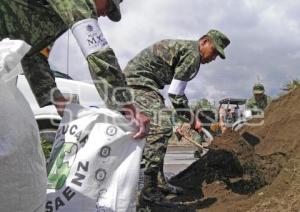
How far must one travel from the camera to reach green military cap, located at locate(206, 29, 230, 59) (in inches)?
226

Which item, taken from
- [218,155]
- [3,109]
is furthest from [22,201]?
[218,155]

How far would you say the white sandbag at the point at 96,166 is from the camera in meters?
2.75

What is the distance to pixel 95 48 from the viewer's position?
9.32ft

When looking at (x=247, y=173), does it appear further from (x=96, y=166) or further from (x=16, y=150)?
(x=16, y=150)

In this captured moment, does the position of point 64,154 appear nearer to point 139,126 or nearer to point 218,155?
point 139,126

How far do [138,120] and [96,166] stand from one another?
34 centimetres

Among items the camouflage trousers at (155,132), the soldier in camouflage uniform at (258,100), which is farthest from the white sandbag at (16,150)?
the soldier in camouflage uniform at (258,100)

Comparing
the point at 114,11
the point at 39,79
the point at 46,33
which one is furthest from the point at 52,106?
the point at 114,11

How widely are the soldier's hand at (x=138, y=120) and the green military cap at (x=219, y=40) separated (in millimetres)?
2968

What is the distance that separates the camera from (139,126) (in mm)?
2869

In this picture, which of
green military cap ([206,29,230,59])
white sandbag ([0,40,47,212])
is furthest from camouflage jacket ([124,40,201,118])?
white sandbag ([0,40,47,212])

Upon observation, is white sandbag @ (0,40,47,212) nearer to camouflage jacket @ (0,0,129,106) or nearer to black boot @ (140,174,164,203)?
camouflage jacket @ (0,0,129,106)

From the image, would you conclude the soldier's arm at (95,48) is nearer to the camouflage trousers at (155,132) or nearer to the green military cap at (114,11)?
the green military cap at (114,11)

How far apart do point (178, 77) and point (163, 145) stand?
75 cm
